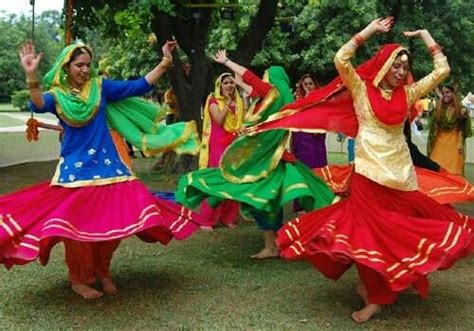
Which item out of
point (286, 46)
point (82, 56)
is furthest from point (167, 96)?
point (286, 46)

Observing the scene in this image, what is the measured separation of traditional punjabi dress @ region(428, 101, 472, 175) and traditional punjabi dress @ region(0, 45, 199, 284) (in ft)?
15.5

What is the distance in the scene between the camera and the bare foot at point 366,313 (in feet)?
14.2

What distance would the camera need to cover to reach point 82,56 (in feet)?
15.5

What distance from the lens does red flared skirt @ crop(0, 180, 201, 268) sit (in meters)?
4.25

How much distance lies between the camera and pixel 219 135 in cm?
716

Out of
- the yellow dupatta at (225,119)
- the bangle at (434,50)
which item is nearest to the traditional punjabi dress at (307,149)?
the yellow dupatta at (225,119)

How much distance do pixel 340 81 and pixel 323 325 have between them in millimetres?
1617

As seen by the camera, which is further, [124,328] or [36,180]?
[36,180]

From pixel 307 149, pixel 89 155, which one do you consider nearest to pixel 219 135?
pixel 307 149

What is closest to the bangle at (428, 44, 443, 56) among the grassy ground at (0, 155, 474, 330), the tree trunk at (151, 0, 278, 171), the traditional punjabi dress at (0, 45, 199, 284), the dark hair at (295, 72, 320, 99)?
the grassy ground at (0, 155, 474, 330)

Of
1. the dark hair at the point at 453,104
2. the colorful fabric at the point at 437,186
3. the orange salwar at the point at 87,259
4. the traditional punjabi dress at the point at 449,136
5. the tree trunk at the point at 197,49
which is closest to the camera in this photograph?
the orange salwar at the point at 87,259

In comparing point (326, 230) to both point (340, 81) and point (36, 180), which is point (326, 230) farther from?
point (36, 180)

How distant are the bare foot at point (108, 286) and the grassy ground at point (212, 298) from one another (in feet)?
0.27

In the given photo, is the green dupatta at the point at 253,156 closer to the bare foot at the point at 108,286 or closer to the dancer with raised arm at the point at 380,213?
the dancer with raised arm at the point at 380,213
